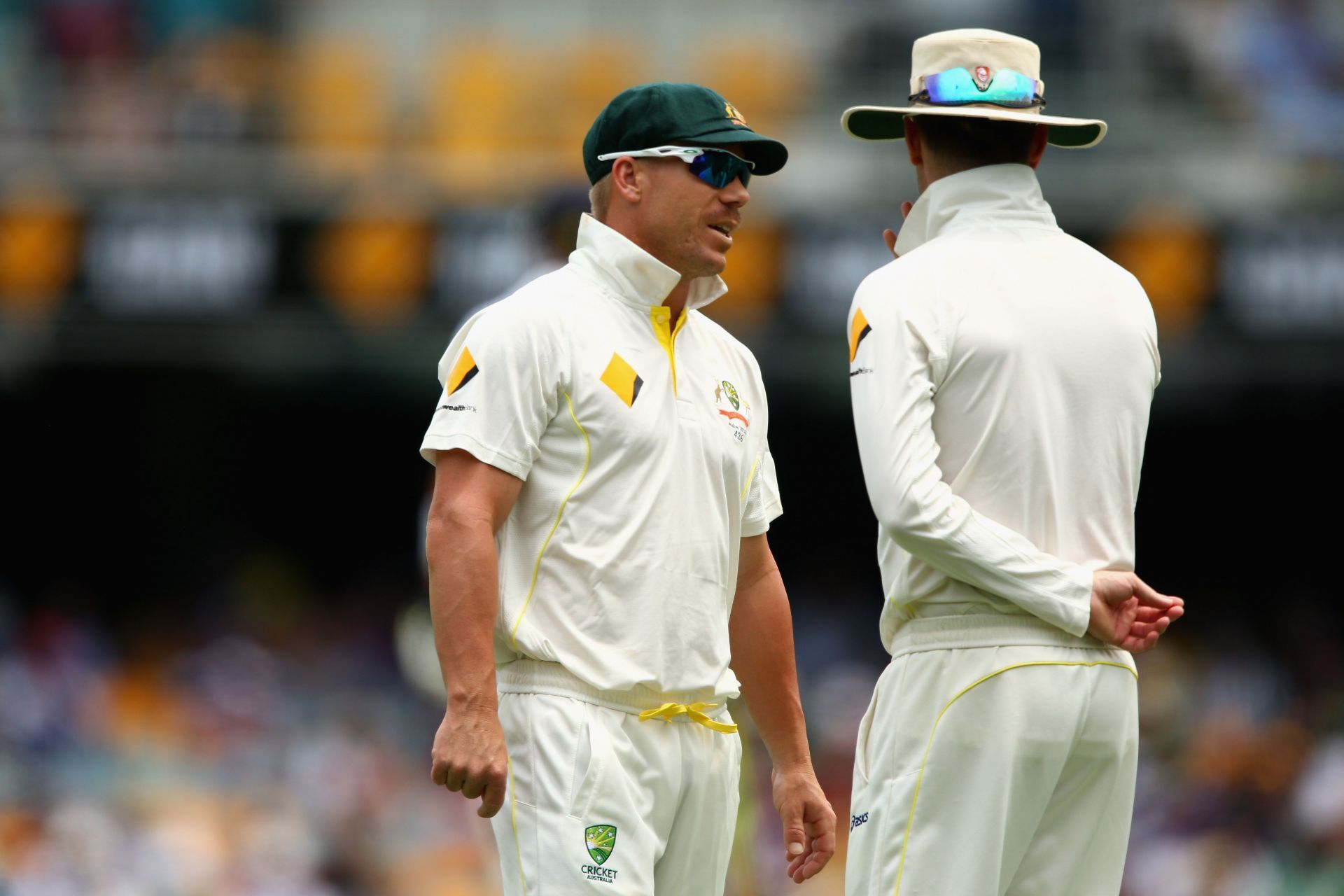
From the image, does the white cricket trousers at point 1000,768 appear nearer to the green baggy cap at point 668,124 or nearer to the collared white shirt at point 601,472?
the collared white shirt at point 601,472

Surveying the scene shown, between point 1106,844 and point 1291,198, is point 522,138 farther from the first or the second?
point 1106,844

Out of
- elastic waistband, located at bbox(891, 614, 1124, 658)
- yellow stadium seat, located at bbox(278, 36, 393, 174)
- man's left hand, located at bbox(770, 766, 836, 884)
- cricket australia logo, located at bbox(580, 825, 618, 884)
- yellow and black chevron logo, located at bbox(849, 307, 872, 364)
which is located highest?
yellow and black chevron logo, located at bbox(849, 307, 872, 364)

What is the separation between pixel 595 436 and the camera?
4.05 m

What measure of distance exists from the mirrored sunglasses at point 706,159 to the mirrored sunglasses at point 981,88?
0.43 metres

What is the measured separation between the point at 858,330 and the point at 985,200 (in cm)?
39

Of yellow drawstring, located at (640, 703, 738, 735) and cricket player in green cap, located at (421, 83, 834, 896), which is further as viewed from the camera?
yellow drawstring, located at (640, 703, 738, 735)

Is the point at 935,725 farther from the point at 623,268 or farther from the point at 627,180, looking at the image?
the point at 627,180

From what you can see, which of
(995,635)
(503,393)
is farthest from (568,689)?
(995,635)

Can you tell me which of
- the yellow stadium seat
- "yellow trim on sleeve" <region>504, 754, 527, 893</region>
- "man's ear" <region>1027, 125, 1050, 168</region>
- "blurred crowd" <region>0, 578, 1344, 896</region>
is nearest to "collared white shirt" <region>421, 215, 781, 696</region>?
"yellow trim on sleeve" <region>504, 754, 527, 893</region>

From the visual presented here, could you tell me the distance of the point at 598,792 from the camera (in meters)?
3.90

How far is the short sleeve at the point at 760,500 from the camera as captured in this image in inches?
173

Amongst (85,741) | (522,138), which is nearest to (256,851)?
(85,741)

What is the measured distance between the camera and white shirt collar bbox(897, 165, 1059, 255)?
4152 millimetres

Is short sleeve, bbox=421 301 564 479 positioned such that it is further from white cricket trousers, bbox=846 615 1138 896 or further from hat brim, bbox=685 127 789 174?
white cricket trousers, bbox=846 615 1138 896
